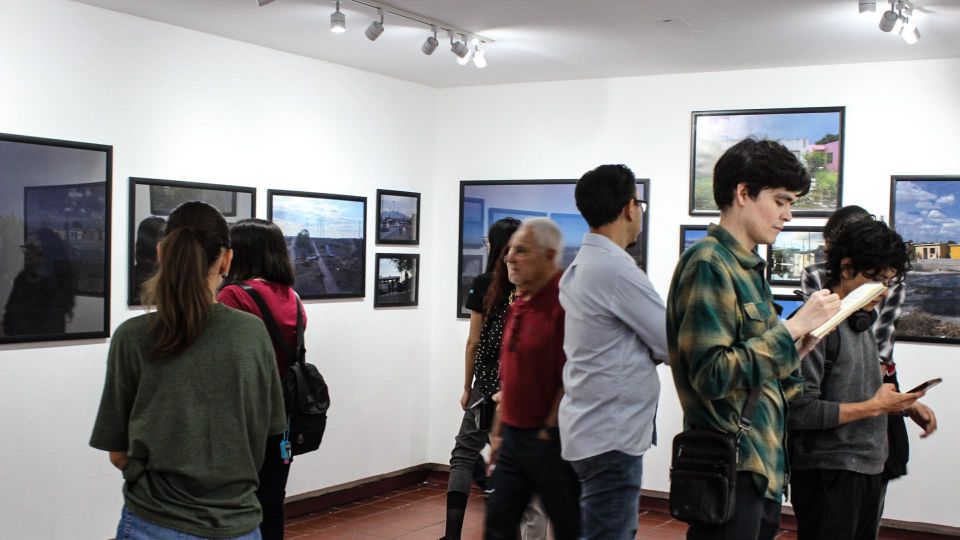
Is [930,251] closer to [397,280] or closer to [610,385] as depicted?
[397,280]

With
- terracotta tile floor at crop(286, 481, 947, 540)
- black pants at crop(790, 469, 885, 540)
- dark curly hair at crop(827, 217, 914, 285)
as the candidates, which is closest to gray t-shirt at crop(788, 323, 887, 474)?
black pants at crop(790, 469, 885, 540)

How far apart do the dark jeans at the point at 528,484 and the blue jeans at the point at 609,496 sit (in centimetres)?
11

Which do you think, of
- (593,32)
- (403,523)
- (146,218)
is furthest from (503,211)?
(146,218)

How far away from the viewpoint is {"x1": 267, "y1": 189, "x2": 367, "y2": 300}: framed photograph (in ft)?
21.0

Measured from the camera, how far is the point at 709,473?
2.43 m

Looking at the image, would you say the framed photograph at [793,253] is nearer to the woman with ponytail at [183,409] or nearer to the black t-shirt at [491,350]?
the black t-shirt at [491,350]

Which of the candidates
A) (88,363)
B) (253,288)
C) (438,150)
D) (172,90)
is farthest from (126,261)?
(438,150)

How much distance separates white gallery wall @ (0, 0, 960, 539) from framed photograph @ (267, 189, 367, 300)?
3.7 inches

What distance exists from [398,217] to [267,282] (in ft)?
11.2

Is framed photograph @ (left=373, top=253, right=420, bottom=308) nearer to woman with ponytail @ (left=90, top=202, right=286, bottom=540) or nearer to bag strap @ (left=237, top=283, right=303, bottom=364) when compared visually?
bag strap @ (left=237, top=283, right=303, bottom=364)

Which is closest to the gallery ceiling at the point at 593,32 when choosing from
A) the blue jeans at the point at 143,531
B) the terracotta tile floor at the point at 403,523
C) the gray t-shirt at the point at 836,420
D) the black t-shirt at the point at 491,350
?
the black t-shirt at the point at 491,350

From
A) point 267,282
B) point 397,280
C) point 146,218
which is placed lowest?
point 397,280

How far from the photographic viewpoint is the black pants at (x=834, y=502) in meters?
3.03

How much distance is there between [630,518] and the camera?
3160mm
